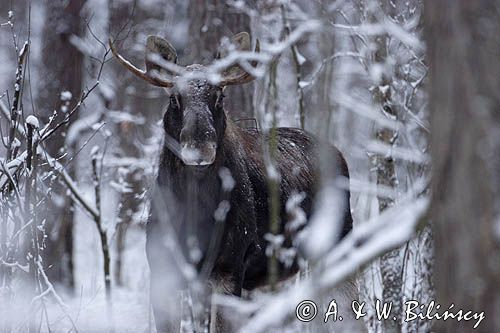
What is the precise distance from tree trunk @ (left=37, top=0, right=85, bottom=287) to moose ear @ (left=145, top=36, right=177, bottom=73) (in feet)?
11.7

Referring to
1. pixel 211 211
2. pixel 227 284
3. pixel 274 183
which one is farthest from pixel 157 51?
pixel 274 183

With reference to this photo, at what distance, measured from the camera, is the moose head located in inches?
237

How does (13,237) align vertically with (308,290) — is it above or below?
above

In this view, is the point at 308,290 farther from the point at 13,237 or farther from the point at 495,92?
the point at 13,237

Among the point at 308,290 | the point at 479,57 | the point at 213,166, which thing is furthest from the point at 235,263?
the point at 479,57

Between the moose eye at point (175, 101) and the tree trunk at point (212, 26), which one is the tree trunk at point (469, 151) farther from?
the tree trunk at point (212, 26)

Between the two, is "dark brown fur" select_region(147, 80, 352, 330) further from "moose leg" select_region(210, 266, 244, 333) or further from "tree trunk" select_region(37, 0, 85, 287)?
"tree trunk" select_region(37, 0, 85, 287)

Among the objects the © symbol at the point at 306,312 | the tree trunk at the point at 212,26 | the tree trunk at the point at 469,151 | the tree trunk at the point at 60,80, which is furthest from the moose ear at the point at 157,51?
the tree trunk at the point at 469,151

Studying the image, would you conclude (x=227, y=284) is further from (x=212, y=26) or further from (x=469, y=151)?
(x=212, y=26)

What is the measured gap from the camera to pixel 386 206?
7293mm

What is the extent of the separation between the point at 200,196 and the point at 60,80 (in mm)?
4976

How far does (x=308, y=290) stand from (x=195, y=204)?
11.8ft

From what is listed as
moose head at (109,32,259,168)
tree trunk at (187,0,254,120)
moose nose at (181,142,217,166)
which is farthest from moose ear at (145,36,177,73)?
tree trunk at (187,0,254,120)

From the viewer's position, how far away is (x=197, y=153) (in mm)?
5938
